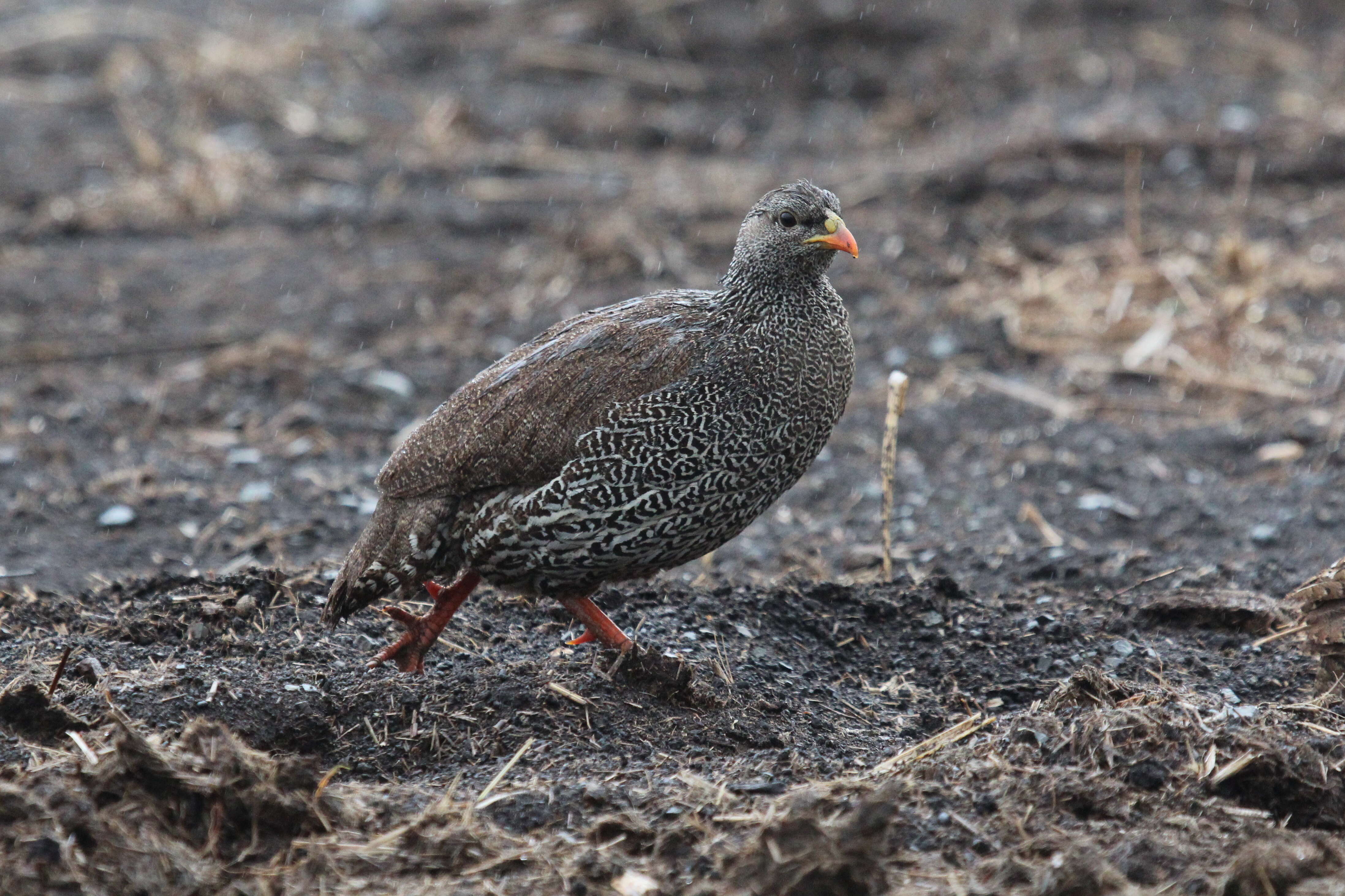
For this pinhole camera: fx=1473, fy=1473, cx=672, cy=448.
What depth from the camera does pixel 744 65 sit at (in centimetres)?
Result: 1297

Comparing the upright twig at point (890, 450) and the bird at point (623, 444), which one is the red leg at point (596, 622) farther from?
the upright twig at point (890, 450)

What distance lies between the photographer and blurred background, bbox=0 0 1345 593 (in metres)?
6.80

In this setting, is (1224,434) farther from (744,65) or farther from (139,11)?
(139,11)

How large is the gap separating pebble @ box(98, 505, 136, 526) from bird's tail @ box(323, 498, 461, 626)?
227 centimetres

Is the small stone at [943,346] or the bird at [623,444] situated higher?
the bird at [623,444]

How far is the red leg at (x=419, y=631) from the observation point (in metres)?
4.75

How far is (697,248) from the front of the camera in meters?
9.62

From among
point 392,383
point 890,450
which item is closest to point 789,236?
point 890,450

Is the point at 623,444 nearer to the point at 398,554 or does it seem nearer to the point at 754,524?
the point at 398,554

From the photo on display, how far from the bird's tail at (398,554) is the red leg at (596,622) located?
1.33 feet

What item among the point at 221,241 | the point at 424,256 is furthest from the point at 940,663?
the point at 221,241

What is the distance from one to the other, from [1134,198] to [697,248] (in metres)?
2.88

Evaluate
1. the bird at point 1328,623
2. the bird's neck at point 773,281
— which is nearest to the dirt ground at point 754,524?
the bird at point 1328,623

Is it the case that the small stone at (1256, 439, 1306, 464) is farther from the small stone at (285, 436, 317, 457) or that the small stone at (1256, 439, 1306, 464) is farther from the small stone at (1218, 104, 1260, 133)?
the small stone at (285, 436, 317, 457)
